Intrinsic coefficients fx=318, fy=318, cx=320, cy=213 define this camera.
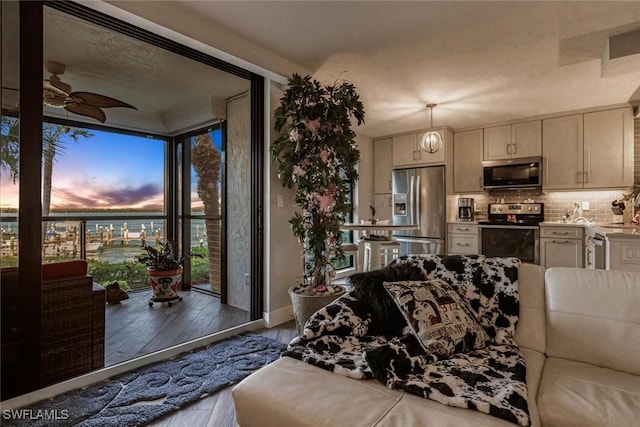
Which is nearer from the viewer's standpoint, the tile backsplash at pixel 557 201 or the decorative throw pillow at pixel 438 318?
the decorative throw pillow at pixel 438 318

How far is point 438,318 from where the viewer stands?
1.47 m

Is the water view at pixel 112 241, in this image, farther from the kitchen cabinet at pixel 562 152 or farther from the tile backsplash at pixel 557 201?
the kitchen cabinet at pixel 562 152

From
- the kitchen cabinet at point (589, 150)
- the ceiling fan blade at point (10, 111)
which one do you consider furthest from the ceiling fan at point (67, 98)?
the kitchen cabinet at point (589, 150)

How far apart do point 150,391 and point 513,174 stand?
502 cm

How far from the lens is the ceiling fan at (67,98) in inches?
110

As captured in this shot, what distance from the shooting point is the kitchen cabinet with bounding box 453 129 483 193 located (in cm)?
503

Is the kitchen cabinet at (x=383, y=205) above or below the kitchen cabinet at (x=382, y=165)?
below

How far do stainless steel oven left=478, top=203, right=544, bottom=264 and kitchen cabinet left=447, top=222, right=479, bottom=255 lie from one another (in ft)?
0.31

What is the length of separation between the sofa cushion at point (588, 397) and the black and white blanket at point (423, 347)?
108 millimetres

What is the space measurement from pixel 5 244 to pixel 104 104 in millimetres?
1822

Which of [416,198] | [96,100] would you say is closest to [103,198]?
[96,100]

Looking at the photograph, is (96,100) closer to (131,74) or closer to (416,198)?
(131,74)

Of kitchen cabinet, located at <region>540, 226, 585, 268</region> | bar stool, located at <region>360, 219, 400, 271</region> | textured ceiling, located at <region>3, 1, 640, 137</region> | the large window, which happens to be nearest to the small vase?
the large window

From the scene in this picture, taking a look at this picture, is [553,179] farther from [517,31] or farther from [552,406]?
[552,406]
